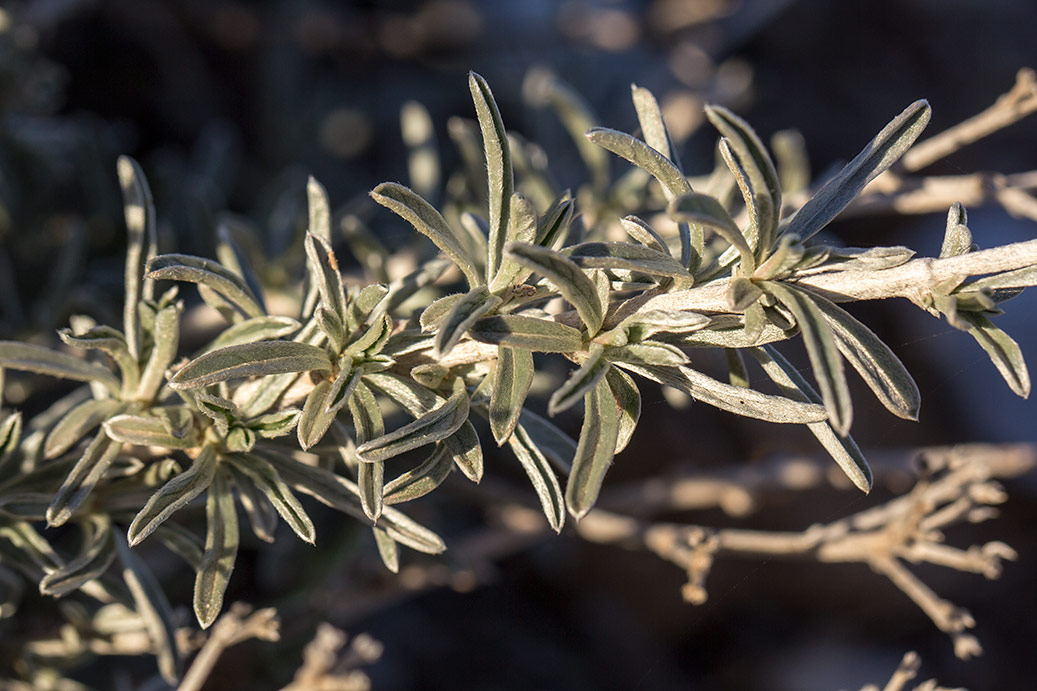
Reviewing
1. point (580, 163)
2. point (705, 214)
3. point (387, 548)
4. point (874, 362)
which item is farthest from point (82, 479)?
point (580, 163)

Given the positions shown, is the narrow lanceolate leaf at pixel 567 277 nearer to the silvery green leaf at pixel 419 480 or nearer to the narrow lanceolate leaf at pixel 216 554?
the silvery green leaf at pixel 419 480

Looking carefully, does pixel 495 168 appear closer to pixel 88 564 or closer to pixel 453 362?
pixel 453 362

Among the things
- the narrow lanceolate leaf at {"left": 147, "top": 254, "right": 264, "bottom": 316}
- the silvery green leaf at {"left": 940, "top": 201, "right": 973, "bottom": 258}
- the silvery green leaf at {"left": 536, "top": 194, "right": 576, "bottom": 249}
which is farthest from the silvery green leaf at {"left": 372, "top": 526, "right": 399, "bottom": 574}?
the silvery green leaf at {"left": 940, "top": 201, "right": 973, "bottom": 258}

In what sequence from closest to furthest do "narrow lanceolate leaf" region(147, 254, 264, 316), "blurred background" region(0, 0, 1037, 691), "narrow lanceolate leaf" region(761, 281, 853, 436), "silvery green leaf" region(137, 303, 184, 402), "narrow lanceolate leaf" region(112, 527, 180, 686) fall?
"narrow lanceolate leaf" region(761, 281, 853, 436)
"narrow lanceolate leaf" region(147, 254, 264, 316)
"silvery green leaf" region(137, 303, 184, 402)
"narrow lanceolate leaf" region(112, 527, 180, 686)
"blurred background" region(0, 0, 1037, 691)

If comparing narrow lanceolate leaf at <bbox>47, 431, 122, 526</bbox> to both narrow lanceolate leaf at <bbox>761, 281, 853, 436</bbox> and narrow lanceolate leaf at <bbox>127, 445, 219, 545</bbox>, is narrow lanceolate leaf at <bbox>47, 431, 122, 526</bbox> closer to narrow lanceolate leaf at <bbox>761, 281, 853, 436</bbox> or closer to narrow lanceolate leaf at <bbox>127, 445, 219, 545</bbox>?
narrow lanceolate leaf at <bbox>127, 445, 219, 545</bbox>

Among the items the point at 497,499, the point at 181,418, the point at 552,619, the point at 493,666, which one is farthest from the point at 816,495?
the point at 181,418

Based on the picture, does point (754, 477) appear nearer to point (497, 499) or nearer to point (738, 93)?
point (497, 499)

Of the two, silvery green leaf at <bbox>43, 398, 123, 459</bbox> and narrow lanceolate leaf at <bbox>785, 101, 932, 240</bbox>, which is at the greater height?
narrow lanceolate leaf at <bbox>785, 101, 932, 240</bbox>
